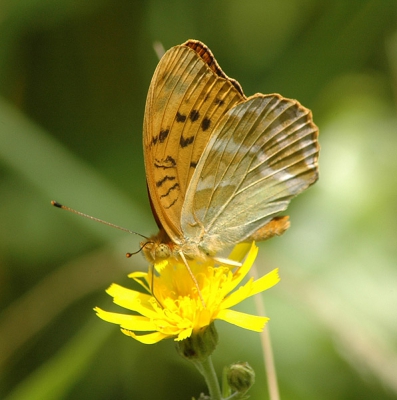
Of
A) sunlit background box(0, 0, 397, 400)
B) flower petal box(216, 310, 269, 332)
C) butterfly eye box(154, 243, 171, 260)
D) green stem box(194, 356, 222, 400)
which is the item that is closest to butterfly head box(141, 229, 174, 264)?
butterfly eye box(154, 243, 171, 260)

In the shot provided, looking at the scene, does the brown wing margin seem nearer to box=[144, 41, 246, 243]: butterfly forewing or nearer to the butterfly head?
box=[144, 41, 246, 243]: butterfly forewing

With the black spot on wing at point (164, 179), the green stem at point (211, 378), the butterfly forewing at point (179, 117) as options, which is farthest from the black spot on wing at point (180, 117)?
the green stem at point (211, 378)

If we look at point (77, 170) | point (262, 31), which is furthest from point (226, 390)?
point (262, 31)

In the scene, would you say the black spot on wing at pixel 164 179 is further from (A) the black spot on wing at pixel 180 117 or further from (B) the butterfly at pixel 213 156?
(A) the black spot on wing at pixel 180 117

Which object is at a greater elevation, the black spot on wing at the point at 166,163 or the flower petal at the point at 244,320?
the black spot on wing at the point at 166,163

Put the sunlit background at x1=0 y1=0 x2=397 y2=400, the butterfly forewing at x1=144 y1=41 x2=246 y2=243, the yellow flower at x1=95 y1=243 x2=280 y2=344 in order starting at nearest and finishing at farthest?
the yellow flower at x1=95 y1=243 x2=280 y2=344, the butterfly forewing at x1=144 y1=41 x2=246 y2=243, the sunlit background at x1=0 y1=0 x2=397 y2=400

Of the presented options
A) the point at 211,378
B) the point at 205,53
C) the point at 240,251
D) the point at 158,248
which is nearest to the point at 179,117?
the point at 205,53

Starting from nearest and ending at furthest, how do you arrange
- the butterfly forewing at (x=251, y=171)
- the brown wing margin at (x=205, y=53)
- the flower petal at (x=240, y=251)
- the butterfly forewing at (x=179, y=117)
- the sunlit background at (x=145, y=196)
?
the butterfly forewing at (x=179, y=117), the brown wing margin at (x=205, y=53), the butterfly forewing at (x=251, y=171), the flower petal at (x=240, y=251), the sunlit background at (x=145, y=196)
